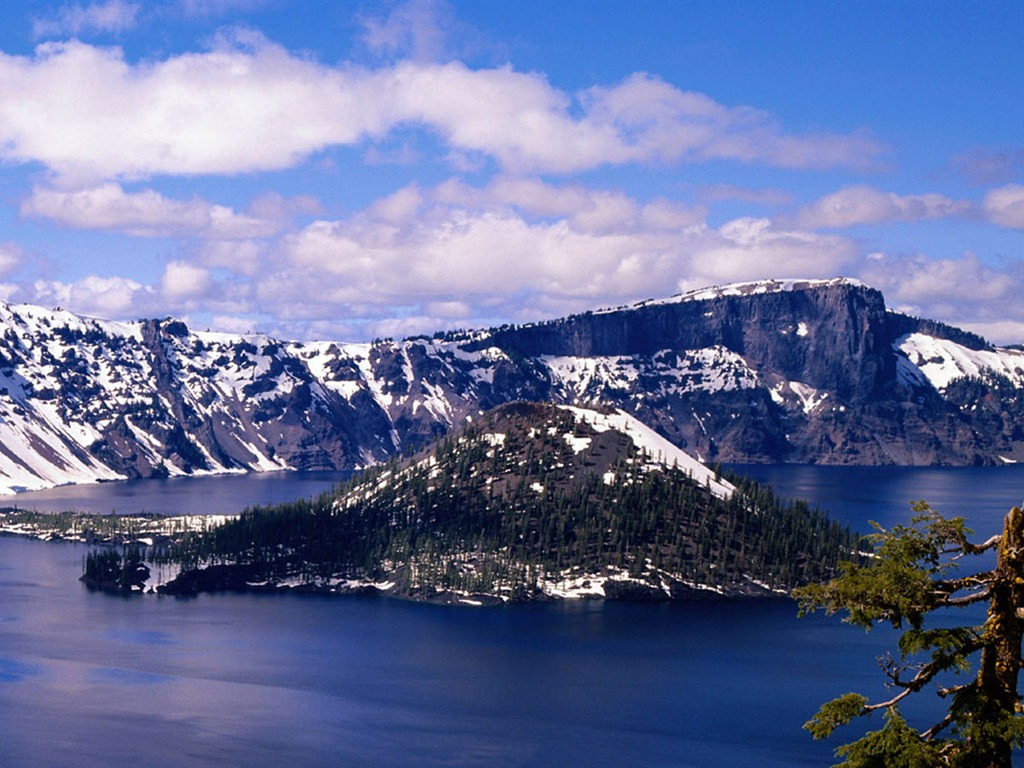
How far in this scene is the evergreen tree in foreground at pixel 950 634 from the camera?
28906 mm

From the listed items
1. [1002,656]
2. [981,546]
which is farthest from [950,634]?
[981,546]

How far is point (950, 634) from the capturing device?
29.3 metres

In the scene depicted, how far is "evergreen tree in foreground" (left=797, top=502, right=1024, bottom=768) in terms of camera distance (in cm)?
2891

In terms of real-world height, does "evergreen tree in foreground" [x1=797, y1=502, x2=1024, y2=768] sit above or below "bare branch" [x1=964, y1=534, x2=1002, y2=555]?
below

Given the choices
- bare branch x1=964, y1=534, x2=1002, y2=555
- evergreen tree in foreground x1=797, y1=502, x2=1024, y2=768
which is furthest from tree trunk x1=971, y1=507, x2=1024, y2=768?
bare branch x1=964, y1=534, x2=1002, y2=555

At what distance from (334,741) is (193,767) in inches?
851

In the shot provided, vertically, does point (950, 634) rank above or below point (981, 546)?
below

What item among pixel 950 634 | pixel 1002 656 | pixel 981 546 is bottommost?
pixel 1002 656

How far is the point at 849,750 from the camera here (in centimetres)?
3056

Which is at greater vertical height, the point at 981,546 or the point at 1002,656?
the point at 981,546

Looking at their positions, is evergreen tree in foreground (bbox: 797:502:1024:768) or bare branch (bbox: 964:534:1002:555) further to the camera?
bare branch (bbox: 964:534:1002:555)

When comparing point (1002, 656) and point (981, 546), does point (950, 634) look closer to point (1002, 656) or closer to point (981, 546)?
point (1002, 656)

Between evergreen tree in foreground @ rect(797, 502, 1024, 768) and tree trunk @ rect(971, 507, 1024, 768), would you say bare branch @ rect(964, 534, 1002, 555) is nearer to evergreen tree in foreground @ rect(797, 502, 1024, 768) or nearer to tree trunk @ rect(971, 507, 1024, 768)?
evergreen tree in foreground @ rect(797, 502, 1024, 768)

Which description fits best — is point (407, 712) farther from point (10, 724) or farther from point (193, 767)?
point (10, 724)
